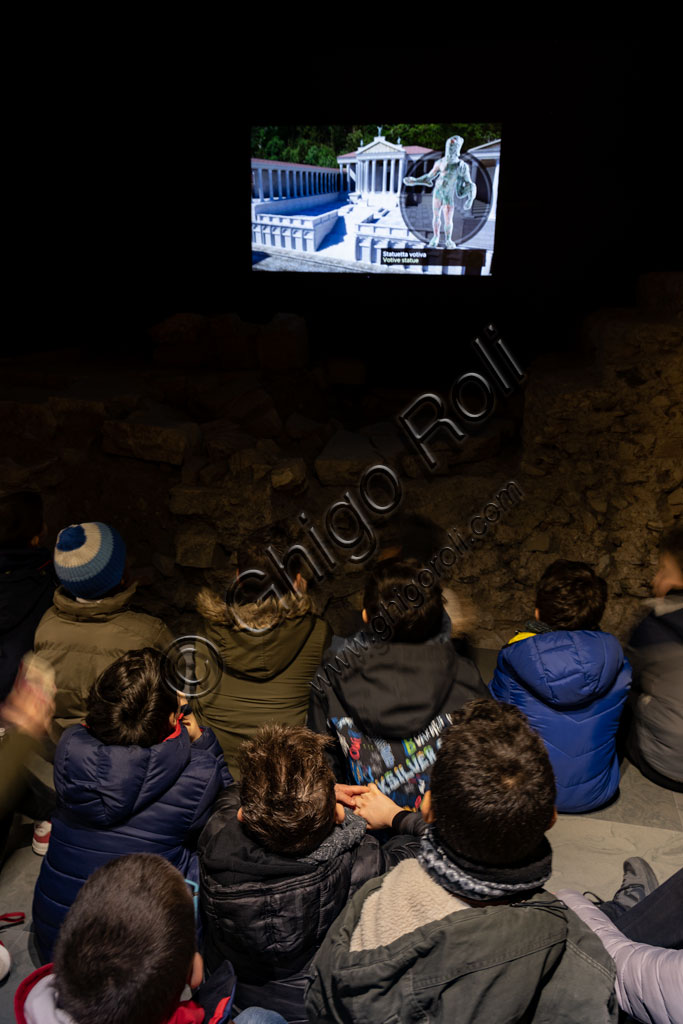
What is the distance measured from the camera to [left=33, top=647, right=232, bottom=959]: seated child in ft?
5.77

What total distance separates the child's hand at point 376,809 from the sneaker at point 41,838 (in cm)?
122

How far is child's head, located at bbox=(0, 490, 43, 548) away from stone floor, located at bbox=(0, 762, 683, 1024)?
1.01m

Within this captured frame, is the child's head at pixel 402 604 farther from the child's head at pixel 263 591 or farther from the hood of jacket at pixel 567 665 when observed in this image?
the hood of jacket at pixel 567 665

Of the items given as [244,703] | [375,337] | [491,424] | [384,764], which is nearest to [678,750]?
[384,764]

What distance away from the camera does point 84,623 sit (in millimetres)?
2389

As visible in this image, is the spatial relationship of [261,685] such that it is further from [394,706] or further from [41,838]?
[41,838]

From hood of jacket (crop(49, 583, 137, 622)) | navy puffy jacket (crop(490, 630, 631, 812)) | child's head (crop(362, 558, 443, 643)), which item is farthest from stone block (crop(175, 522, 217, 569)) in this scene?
child's head (crop(362, 558, 443, 643))

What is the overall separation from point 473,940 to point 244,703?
133cm

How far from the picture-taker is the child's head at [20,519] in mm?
2566

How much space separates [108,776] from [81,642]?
70 centimetres

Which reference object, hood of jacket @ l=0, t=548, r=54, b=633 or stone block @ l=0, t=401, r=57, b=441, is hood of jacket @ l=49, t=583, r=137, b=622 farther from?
stone block @ l=0, t=401, r=57, b=441

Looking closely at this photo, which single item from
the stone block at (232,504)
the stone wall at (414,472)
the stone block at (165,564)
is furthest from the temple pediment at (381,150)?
the stone block at (165,564)

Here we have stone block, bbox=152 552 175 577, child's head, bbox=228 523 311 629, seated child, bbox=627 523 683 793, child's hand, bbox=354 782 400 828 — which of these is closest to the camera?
child's hand, bbox=354 782 400 828

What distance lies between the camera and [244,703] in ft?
7.98
